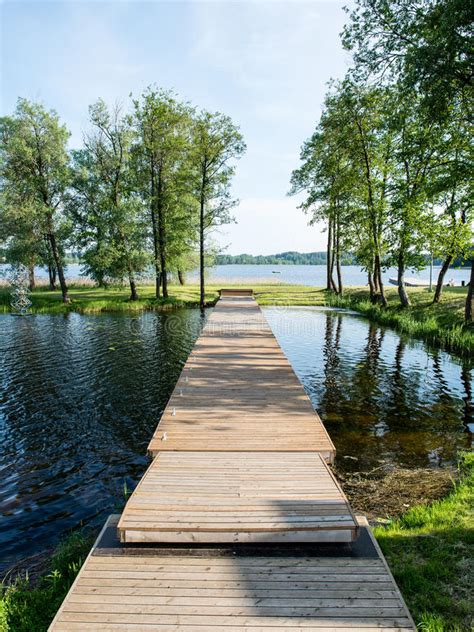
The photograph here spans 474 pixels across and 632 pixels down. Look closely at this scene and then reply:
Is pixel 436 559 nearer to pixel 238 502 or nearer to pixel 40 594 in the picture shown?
pixel 238 502

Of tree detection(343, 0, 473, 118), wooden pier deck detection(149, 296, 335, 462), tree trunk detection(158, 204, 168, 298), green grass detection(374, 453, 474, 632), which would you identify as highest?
tree detection(343, 0, 473, 118)

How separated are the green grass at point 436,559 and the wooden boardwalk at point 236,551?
1.49 ft

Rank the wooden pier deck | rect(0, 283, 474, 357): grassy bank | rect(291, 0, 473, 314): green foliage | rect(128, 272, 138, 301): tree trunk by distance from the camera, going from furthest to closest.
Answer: rect(128, 272, 138, 301): tree trunk < rect(0, 283, 474, 357): grassy bank < rect(291, 0, 473, 314): green foliage < the wooden pier deck

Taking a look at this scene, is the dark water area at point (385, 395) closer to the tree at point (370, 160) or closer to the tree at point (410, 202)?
the tree at point (410, 202)

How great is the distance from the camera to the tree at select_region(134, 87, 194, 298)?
30.9 m

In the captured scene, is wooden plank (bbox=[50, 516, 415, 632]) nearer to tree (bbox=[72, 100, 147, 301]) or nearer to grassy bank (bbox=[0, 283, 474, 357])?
grassy bank (bbox=[0, 283, 474, 357])

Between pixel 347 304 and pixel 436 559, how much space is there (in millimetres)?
28542

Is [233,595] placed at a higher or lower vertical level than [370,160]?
lower

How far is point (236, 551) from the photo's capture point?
4.55 meters

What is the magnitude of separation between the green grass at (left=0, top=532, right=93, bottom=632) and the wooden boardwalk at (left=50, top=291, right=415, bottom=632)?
2.21 feet

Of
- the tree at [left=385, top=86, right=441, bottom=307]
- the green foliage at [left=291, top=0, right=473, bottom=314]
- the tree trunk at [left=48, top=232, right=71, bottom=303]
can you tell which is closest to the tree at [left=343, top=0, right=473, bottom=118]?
the green foliage at [left=291, top=0, right=473, bottom=314]

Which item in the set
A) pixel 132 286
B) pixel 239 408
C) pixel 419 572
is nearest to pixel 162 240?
pixel 132 286

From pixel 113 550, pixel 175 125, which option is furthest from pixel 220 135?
pixel 113 550

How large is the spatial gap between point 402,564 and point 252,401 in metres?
5.07
